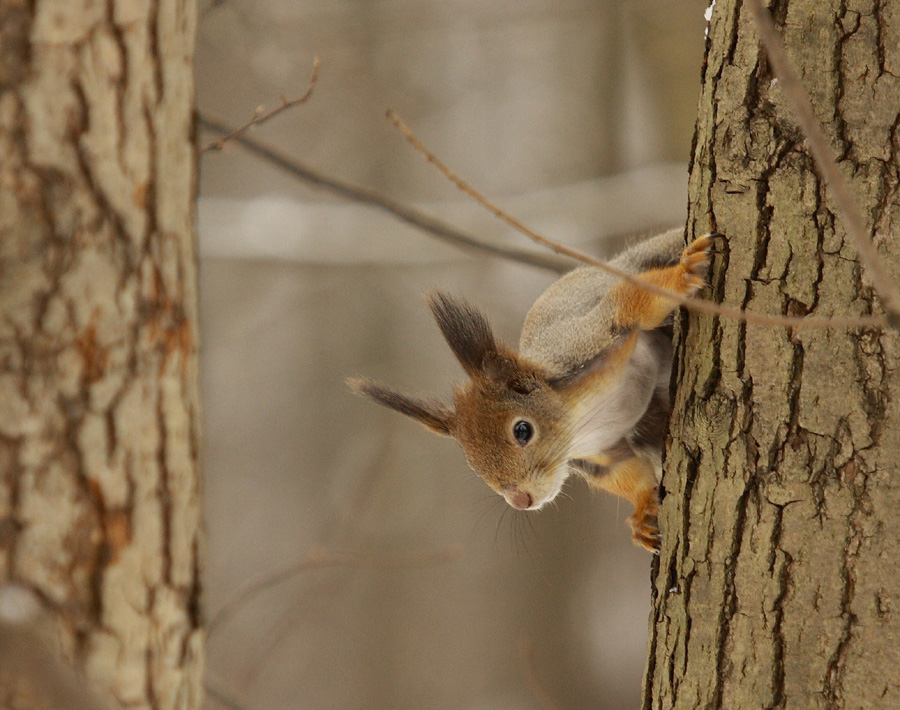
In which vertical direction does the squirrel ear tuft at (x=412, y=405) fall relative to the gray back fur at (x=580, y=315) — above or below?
below

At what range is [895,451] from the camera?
1.09m

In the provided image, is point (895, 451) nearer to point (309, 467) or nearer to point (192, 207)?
point (192, 207)

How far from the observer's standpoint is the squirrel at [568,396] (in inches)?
68.9

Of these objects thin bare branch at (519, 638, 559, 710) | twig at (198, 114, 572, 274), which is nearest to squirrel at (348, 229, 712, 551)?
twig at (198, 114, 572, 274)

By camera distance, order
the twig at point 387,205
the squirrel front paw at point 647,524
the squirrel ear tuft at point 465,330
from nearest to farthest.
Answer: the squirrel front paw at point 647,524 → the squirrel ear tuft at point 465,330 → the twig at point 387,205

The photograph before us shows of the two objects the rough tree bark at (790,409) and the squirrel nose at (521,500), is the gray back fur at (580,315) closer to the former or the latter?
the squirrel nose at (521,500)

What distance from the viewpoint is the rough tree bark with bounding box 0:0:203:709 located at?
1.11m

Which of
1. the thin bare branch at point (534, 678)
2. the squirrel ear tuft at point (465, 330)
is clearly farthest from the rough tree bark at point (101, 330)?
Result: the thin bare branch at point (534, 678)

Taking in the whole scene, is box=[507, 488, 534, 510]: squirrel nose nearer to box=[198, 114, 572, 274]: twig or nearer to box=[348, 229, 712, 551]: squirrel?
box=[348, 229, 712, 551]: squirrel

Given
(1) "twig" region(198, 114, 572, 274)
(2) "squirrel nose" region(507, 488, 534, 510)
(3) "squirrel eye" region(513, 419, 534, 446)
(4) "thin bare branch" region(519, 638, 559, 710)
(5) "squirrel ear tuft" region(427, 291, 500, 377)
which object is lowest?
(4) "thin bare branch" region(519, 638, 559, 710)

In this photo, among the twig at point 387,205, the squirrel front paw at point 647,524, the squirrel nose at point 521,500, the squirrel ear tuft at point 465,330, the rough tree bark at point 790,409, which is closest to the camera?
the rough tree bark at point 790,409

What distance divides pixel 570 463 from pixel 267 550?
14.8 ft

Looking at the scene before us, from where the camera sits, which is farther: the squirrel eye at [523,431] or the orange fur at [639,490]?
the squirrel eye at [523,431]

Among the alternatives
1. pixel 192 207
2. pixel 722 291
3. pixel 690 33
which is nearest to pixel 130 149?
pixel 192 207
